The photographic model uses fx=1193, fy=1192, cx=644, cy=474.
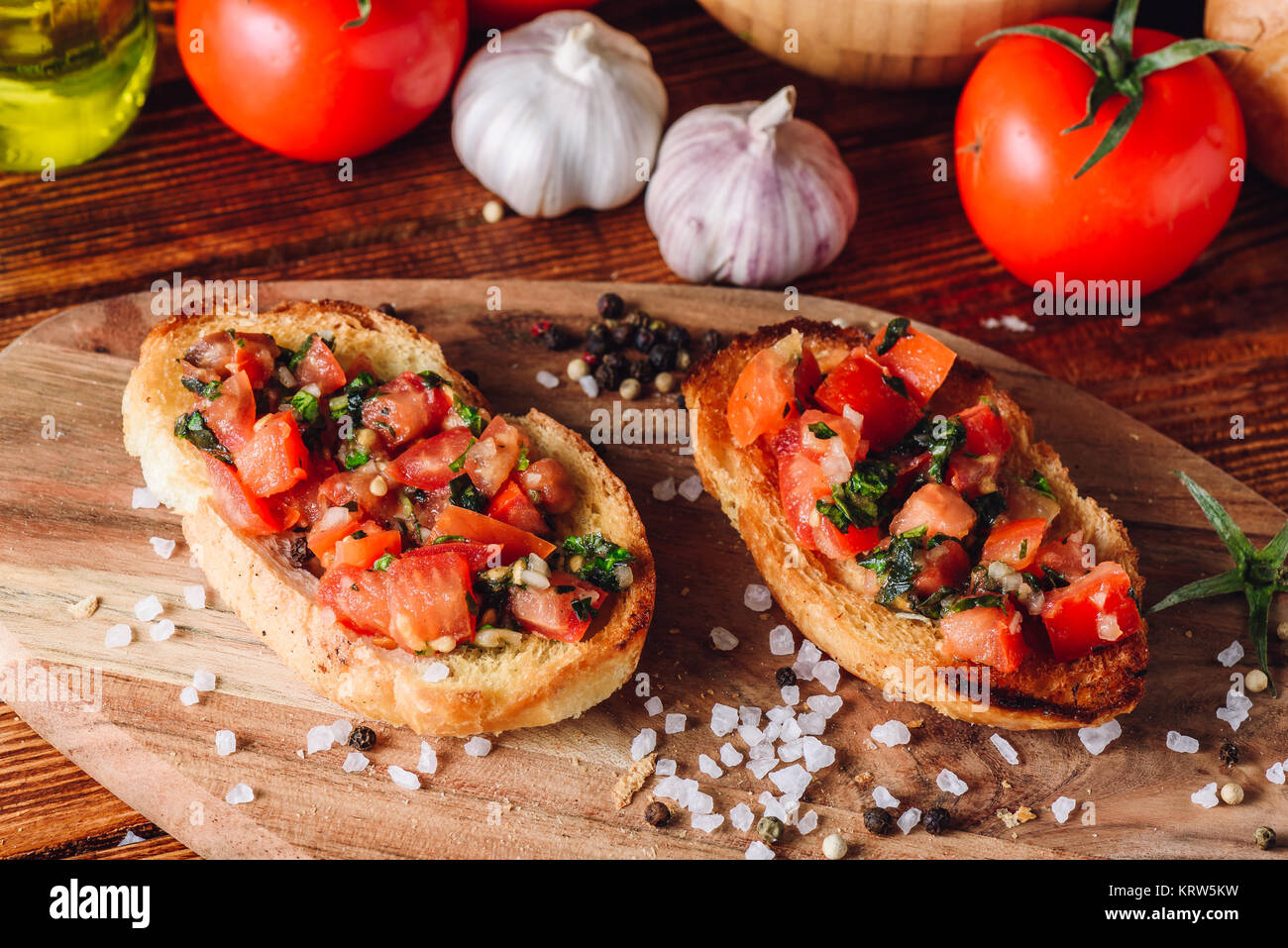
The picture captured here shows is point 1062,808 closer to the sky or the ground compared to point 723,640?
closer to the ground

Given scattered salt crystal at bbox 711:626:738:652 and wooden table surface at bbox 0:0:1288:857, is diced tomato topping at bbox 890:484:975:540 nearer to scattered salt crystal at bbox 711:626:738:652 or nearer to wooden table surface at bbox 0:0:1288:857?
scattered salt crystal at bbox 711:626:738:652

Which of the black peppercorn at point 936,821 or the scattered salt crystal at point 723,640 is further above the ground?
the scattered salt crystal at point 723,640

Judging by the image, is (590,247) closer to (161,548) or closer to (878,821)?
(161,548)

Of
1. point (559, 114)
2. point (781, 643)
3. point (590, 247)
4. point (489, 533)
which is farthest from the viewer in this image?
point (590, 247)

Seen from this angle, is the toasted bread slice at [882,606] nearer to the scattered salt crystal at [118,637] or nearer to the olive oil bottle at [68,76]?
the scattered salt crystal at [118,637]

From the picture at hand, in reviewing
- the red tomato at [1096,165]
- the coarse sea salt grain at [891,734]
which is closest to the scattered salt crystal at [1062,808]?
the coarse sea salt grain at [891,734]

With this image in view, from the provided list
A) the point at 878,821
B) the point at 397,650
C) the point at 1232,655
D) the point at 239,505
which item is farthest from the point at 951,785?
the point at 239,505
